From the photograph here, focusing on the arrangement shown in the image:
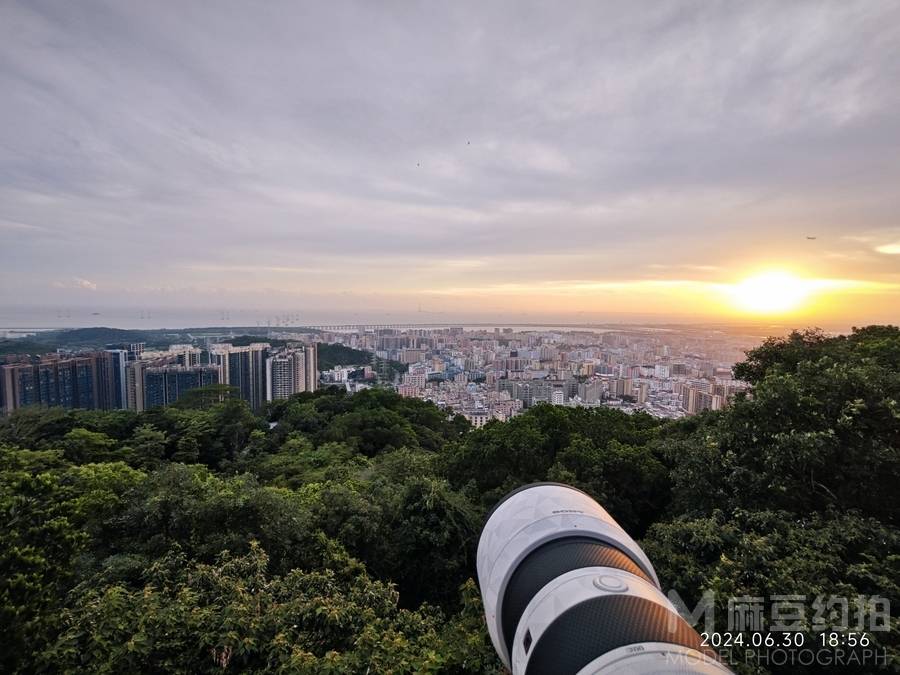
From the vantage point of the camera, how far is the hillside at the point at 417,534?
125 inches

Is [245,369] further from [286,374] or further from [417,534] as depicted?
[417,534]

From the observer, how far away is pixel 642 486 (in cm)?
707

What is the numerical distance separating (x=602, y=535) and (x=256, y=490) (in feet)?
16.9

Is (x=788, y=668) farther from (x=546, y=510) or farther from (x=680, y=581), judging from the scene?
(x=546, y=510)

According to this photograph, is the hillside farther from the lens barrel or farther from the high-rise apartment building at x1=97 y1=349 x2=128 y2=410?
the high-rise apartment building at x1=97 y1=349 x2=128 y2=410

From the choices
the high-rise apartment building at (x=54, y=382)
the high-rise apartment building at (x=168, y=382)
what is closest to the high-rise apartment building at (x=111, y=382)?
the high-rise apartment building at (x=54, y=382)

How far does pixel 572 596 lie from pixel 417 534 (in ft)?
14.8

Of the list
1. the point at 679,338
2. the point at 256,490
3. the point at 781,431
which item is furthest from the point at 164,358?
the point at 679,338

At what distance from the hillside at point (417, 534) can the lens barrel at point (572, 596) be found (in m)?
1.29

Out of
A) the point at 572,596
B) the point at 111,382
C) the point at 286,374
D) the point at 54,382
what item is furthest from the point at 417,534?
the point at 111,382

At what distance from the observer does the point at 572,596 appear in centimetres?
182

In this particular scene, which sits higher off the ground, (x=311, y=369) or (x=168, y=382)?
(x=168, y=382)

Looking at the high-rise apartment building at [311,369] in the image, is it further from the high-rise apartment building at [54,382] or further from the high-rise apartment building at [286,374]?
the high-rise apartment building at [54,382]

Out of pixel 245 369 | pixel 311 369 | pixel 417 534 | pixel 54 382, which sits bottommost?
pixel 311 369
